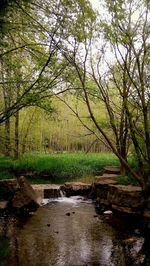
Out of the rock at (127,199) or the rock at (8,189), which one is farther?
the rock at (8,189)

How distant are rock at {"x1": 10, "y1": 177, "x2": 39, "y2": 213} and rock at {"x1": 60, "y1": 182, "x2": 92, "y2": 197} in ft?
9.67

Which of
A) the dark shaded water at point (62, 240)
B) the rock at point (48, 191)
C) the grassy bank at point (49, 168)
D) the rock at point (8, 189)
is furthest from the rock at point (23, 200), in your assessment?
the grassy bank at point (49, 168)

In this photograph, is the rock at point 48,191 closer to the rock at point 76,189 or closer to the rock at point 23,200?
the rock at point 76,189

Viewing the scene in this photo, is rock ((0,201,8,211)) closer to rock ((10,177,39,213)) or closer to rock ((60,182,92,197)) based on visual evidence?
rock ((10,177,39,213))

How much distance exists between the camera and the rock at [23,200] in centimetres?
1112

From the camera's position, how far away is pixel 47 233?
848 centimetres

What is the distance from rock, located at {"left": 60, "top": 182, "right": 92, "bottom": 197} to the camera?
558 inches

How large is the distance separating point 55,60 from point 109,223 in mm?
4803

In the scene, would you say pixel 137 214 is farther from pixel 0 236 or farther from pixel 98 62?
pixel 98 62

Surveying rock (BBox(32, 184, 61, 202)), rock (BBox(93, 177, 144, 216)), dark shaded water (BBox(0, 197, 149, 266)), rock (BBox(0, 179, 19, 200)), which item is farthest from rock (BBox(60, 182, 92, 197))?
dark shaded water (BBox(0, 197, 149, 266))

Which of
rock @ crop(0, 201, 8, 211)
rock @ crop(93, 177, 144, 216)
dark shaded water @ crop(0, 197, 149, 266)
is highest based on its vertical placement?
rock @ crop(93, 177, 144, 216)

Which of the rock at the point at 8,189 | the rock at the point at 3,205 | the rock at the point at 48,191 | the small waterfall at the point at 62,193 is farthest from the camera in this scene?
the small waterfall at the point at 62,193

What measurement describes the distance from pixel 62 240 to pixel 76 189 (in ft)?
21.0

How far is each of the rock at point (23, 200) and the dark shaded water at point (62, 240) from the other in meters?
0.42
